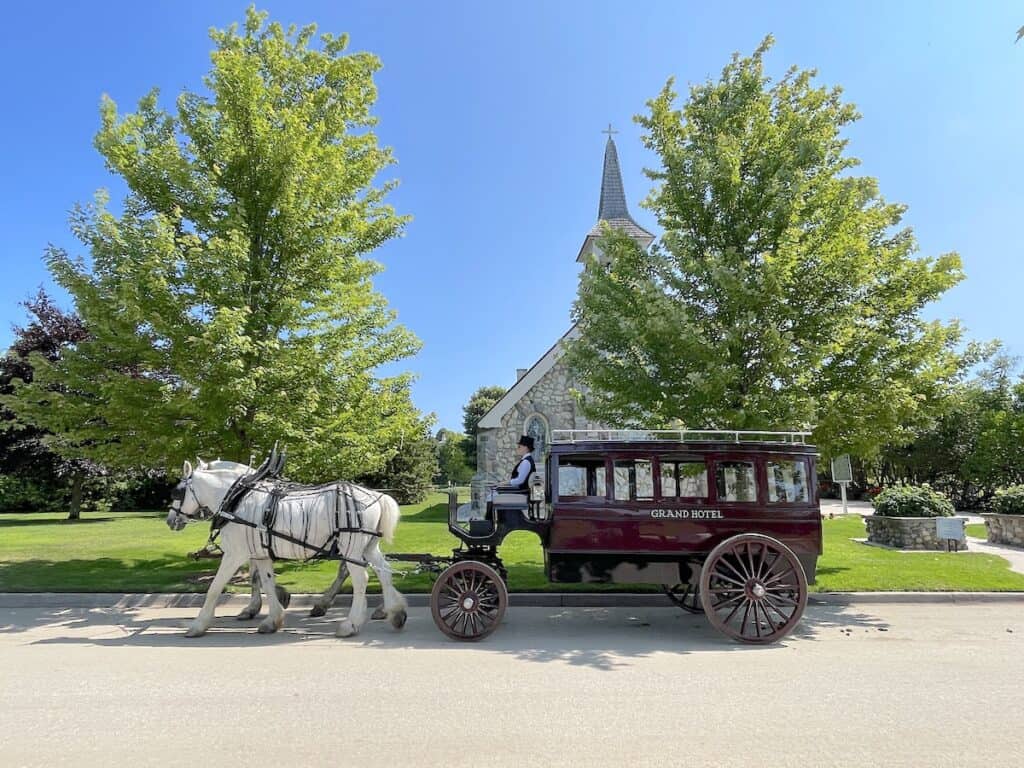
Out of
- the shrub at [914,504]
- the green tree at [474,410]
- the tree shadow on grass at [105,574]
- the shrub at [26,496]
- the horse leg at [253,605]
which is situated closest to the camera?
the horse leg at [253,605]

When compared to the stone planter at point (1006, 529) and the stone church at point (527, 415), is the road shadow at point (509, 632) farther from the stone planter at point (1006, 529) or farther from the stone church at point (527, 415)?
the stone church at point (527, 415)

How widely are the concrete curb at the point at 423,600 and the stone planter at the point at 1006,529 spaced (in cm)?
768

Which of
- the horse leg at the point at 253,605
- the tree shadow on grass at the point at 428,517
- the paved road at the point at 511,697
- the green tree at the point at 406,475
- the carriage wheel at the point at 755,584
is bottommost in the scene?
the paved road at the point at 511,697

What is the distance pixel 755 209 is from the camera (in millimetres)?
10133

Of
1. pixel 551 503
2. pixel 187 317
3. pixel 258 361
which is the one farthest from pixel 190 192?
pixel 551 503

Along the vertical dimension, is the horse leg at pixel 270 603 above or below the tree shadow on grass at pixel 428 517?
below

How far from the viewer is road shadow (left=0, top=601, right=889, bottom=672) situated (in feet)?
22.1

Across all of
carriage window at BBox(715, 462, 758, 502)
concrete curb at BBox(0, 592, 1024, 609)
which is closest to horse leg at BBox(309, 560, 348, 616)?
concrete curb at BBox(0, 592, 1024, 609)

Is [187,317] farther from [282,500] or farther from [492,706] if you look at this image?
[492,706]

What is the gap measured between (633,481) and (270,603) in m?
4.69

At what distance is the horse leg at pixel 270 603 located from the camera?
7406 millimetres

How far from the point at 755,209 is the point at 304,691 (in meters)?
9.40

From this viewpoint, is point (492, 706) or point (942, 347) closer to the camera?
point (492, 706)

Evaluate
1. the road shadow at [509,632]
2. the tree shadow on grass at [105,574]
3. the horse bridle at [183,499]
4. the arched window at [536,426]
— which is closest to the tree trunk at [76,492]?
the tree shadow on grass at [105,574]
